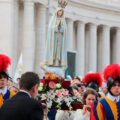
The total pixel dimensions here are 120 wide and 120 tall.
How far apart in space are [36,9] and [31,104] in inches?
1640

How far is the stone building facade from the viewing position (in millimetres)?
42812

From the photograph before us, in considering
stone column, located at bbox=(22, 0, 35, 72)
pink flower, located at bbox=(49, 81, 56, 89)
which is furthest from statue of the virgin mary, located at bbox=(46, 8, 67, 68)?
stone column, located at bbox=(22, 0, 35, 72)

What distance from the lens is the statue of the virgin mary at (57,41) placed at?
62.1 ft

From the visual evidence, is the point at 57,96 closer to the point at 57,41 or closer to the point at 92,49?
the point at 57,41

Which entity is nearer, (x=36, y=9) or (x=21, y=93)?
(x=21, y=93)

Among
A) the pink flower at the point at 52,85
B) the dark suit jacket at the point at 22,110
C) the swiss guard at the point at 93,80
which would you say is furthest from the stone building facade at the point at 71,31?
the dark suit jacket at the point at 22,110

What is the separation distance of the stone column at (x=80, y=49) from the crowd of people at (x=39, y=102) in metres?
42.6

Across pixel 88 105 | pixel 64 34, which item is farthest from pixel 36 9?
pixel 88 105

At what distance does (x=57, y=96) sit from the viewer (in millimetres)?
14266

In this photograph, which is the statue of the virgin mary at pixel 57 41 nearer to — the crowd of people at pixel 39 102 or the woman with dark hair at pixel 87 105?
the crowd of people at pixel 39 102

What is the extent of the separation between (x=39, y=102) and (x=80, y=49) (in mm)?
51130

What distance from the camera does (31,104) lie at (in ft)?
23.1

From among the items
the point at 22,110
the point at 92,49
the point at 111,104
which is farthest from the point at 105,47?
the point at 22,110

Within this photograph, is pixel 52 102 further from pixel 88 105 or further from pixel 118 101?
pixel 118 101
